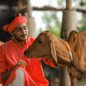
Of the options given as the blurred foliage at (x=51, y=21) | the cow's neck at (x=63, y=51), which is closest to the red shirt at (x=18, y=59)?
the cow's neck at (x=63, y=51)

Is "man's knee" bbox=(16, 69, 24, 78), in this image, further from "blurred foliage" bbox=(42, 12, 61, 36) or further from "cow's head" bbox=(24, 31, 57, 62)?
"blurred foliage" bbox=(42, 12, 61, 36)

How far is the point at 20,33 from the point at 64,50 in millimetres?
647

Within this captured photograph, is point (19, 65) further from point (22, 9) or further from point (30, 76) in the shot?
point (22, 9)

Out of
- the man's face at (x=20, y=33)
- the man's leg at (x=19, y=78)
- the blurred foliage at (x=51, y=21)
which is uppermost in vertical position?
the man's face at (x=20, y=33)

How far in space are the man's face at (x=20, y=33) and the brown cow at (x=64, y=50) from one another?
0.16 meters

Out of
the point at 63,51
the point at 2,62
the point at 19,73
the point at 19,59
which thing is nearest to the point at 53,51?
the point at 63,51

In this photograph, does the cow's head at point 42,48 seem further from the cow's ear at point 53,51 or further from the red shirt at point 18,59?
the red shirt at point 18,59

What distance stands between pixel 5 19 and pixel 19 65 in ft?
21.3

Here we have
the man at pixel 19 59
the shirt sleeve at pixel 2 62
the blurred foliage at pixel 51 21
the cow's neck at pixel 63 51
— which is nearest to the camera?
the man at pixel 19 59

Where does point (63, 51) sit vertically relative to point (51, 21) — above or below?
above

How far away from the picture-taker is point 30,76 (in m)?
6.20

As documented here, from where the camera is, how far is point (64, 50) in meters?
6.37

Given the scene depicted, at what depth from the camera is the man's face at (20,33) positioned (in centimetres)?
620

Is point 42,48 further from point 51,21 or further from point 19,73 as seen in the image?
point 51,21
